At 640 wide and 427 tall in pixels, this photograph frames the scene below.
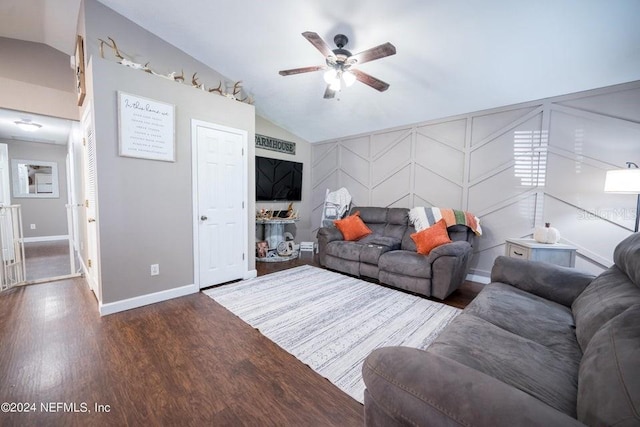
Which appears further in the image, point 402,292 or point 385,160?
point 385,160

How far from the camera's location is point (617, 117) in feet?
8.45

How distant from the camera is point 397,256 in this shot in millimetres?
3137

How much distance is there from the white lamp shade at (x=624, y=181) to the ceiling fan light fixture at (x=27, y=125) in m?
7.76

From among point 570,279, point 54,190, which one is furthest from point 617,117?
point 54,190

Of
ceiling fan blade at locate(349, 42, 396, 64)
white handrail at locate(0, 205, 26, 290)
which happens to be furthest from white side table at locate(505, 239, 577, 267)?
white handrail at locate(0, 205, 26, 290)

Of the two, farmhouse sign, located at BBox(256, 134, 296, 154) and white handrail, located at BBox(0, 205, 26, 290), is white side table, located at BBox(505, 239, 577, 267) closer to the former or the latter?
farmhouse sign, located at BBox(256, 134, 296, 154)

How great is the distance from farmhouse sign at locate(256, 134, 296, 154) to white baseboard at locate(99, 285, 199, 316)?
2.73 metres

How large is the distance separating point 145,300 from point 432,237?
334 centimetres

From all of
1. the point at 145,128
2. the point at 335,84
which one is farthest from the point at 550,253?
the point at 145,128

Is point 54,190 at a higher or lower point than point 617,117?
lower

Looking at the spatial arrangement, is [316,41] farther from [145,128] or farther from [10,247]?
[10,247]

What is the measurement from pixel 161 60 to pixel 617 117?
506 cm

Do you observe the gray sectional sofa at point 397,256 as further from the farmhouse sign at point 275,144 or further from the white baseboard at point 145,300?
the white baseboard at point 145,300

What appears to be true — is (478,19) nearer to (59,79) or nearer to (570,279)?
(570,279)
